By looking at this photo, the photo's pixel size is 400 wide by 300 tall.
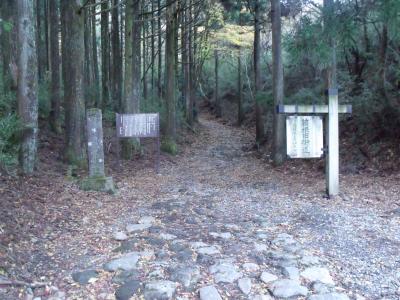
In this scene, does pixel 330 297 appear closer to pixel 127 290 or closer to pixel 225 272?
pixel 225 272

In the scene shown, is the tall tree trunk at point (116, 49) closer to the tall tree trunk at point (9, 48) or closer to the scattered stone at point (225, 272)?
the tall tree trunk at point (9, 48)

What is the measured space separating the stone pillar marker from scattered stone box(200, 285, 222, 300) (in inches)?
177

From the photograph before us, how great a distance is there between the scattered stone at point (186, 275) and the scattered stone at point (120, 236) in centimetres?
124

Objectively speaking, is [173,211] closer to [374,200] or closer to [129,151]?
[374,200]

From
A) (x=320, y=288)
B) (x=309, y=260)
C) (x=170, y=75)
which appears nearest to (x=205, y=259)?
(x=309, y=260)

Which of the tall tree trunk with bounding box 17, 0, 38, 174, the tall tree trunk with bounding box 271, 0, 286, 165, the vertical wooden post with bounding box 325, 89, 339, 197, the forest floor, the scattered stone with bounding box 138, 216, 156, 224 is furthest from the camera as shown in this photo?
the tall tree trunk with bounding box 271, 0, 286, 165

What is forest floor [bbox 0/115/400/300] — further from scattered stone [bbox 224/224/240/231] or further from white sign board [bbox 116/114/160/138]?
white sign board [bbox 116/114/160/138]

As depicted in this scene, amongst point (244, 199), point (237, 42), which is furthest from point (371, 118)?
point (237, 42)

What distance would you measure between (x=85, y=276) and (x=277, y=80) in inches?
358

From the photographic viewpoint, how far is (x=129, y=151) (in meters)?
12.8

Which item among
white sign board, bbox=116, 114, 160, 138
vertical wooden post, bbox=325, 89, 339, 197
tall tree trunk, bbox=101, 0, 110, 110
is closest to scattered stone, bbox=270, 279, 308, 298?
vertical wooden post, bbox=325, 89, 339, 197

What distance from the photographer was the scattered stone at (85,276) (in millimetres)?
4309

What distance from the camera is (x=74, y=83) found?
9633 mm

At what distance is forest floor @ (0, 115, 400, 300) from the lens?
423 centimetres
